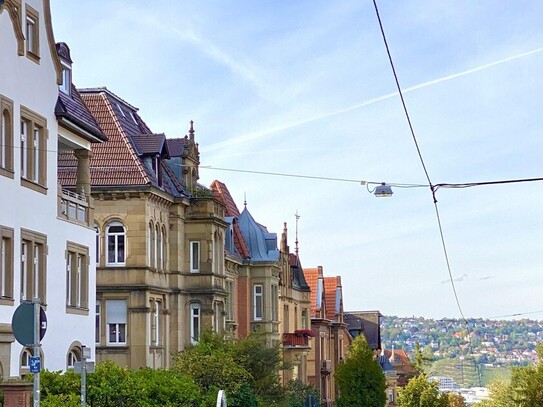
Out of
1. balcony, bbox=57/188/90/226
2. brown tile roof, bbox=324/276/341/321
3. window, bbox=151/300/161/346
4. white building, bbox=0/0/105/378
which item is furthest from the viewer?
brown tile roof, bbox=324/276/341/321

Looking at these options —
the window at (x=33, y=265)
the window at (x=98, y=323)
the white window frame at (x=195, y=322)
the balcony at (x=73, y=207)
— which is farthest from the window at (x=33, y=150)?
the white window frame at (x=195, y=322)

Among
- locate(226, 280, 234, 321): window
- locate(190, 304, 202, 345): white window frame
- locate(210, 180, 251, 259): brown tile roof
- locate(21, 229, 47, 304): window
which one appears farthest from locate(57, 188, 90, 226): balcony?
locate(210, 180, 251, 259): brown tile roof

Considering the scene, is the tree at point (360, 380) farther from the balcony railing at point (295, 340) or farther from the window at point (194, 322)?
the window at point (194, 322)

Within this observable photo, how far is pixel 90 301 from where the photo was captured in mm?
36500

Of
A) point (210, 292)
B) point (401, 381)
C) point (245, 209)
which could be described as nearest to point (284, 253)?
point (245, 209)

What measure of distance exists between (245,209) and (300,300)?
38.8 feet

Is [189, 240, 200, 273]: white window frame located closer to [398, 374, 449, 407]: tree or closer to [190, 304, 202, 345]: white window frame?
[190, 304, 202, 345]: white window frame

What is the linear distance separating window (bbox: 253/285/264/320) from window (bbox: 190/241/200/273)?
14628 millimetres

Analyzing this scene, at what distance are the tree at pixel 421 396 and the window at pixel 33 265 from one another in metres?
65.1

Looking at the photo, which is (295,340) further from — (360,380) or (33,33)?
(33,33)

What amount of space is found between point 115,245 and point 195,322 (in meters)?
5.74

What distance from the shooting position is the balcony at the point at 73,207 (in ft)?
112

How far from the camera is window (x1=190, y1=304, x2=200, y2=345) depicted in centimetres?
4997

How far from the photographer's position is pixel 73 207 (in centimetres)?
3559
